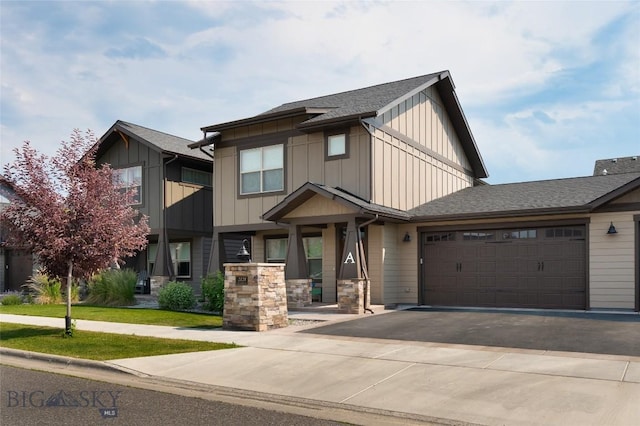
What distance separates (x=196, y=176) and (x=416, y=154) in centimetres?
1033

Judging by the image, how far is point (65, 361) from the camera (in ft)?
33.7

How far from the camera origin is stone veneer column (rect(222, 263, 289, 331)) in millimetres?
13219

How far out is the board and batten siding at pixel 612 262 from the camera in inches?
630

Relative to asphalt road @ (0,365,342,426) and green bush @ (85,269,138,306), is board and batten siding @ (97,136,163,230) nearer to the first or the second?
green bush @ (85,269,138,306)

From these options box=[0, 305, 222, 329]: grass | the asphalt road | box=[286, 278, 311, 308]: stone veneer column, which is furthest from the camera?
box=[286, 278, 311, 308]: stone veneer column

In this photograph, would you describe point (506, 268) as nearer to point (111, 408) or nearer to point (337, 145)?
point (337, 145)

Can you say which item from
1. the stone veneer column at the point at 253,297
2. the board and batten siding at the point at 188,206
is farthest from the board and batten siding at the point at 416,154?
the board and batten siding at the point at 188,206

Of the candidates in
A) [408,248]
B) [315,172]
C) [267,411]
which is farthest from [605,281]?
[267,411]

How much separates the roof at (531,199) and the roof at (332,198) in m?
1.74

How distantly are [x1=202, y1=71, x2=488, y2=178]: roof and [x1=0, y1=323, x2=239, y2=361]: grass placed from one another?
9.02 meters

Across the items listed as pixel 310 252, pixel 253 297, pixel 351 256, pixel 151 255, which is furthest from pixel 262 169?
pixel 151 255

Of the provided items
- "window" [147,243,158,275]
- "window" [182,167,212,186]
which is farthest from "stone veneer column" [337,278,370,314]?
"window" [147,243,158,275]

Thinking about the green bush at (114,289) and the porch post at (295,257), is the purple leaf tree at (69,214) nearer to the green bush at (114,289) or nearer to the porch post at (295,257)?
the porch post at (295,257)

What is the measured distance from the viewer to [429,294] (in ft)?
62.6
